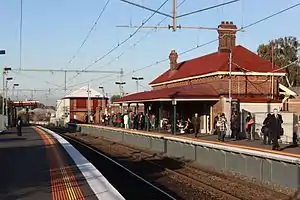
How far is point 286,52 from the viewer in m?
81.1

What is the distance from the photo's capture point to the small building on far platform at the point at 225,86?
40.3 m

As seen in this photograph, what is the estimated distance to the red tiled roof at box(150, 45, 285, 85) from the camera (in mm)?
43031

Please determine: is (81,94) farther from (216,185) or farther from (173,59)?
(216,185)

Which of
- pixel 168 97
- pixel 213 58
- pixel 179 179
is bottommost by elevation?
pixel 179 179

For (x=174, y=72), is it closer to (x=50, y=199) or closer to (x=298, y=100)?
(x=298, y=100)

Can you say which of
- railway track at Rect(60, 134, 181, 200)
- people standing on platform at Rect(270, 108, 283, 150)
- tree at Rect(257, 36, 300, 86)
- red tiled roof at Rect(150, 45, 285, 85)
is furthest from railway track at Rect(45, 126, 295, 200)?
tree at Rect(257, 36, 300, 86)

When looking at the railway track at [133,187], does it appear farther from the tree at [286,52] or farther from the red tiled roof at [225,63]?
the tree at [286,52]

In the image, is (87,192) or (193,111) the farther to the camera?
(193,111)

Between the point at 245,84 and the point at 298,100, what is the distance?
47.5 ft

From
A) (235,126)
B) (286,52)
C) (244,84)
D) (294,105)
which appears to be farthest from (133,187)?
(286,52)

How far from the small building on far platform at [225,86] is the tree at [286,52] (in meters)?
32.8

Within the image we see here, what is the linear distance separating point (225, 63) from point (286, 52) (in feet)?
135

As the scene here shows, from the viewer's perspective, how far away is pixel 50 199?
11.3 metres

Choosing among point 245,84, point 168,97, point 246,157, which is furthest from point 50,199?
point 245,84
